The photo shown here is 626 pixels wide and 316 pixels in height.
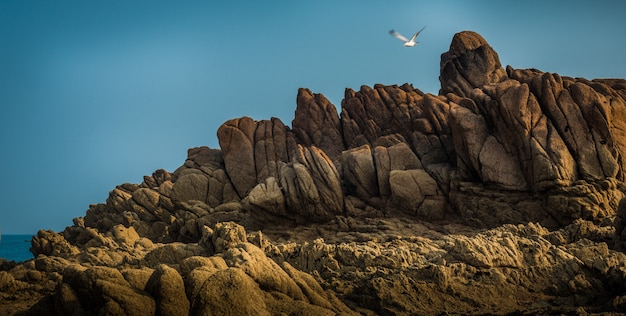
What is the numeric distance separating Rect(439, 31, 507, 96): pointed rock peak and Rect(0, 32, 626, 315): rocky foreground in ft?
0.46

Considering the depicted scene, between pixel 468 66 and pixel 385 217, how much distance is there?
20218 millimetres

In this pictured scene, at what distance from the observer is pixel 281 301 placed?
16203mm

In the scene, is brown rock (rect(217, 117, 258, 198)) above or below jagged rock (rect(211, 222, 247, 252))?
above

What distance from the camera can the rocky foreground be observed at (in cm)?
1734

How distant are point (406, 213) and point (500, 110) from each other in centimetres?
904

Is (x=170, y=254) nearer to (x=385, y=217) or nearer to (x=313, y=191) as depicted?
(x=313, y=191)

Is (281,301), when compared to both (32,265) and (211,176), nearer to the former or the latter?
(32,265)

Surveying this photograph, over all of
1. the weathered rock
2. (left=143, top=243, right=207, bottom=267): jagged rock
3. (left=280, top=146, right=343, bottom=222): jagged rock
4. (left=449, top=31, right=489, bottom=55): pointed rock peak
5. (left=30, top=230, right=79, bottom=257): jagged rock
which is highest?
(left=449, top=31, right=489, bottom=55): pointed rock peak

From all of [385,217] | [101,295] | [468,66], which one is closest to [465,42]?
[468,66]

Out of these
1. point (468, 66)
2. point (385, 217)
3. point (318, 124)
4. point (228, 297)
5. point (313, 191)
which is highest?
point (468, 66)

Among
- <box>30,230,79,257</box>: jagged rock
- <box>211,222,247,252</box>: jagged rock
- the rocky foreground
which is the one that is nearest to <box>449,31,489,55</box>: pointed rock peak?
the rocky foreground

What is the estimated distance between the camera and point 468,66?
51.3 meters

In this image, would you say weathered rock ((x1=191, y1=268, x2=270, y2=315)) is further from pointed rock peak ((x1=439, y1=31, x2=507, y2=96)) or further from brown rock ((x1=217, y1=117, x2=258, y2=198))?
pointed rock peak ((x1=439, y1=31, x2=507, y2=96))

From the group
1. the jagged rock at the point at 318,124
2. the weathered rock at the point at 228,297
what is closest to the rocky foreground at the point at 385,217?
the weathered rock at the point at 228,297
